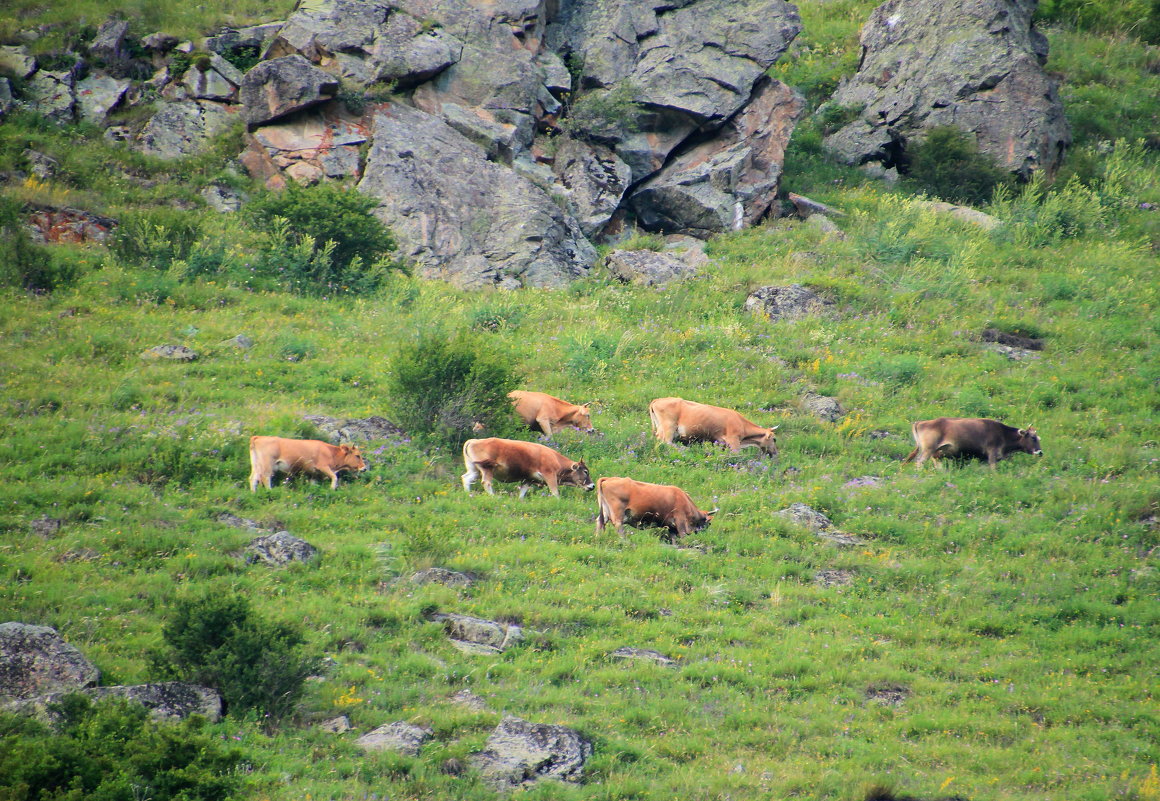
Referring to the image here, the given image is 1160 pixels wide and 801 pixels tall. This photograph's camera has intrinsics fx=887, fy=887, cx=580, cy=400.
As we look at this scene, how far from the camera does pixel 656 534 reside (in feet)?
44.3

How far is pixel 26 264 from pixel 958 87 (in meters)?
30.1

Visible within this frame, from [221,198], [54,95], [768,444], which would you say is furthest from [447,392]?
[54,95]

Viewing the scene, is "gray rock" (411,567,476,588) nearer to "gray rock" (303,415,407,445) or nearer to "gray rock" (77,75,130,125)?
"gray rock" (303,415,407,445)

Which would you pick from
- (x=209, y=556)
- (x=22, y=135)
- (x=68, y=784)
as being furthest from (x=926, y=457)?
(x=22, y=135)

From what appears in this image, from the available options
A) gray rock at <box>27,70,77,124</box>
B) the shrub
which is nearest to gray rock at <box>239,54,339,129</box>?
gray rock at <box>27,70,77,124</box>

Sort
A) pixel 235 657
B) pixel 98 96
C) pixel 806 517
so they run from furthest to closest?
pixel 98 96, pixel 806 517, pixel 235 657

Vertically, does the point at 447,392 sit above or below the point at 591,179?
below

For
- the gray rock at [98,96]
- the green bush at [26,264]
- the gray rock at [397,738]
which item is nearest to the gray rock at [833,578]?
the gray rock at [397,738]

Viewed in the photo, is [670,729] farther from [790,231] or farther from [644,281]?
[790,231]

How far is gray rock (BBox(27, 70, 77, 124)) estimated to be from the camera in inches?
1016

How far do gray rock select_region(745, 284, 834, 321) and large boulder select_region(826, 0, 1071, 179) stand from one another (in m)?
12.4

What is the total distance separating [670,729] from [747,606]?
3.27 metres

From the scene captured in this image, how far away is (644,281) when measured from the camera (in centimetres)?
2531

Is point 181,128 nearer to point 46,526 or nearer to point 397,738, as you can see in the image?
point 46,526
